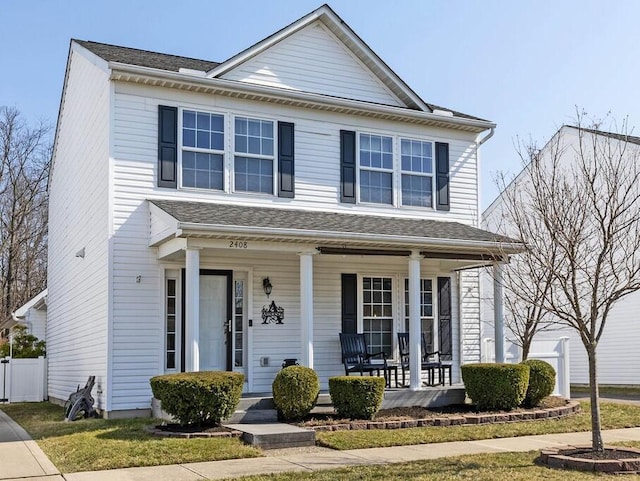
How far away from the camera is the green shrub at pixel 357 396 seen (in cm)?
1168

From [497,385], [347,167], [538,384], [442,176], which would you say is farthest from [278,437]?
[442,176]

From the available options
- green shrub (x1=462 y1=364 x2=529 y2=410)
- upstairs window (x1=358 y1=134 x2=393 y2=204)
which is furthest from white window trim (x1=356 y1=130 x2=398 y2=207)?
green shrub (x1=462 y1=364 x2=529 y2=410)

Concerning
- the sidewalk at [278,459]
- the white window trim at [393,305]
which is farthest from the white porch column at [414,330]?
the sidewalk at [278,459]

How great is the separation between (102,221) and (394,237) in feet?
16.9

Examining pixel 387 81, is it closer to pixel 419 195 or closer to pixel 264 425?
pixel 419 195

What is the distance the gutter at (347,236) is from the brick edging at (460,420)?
8.92ft

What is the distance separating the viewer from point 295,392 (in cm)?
1141

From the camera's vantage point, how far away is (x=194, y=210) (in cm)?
1272

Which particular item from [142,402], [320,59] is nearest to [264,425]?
[142,402]

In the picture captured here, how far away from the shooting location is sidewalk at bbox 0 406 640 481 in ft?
26.6

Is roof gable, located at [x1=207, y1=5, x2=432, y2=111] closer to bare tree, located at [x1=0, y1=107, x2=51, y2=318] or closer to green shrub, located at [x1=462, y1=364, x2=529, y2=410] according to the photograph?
green shrub, located at [x1=462, y1=364, x2=529, y2=410]

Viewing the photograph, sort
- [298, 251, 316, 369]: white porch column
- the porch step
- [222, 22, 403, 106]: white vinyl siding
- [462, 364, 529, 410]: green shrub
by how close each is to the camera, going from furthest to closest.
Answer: [222, 22, 403, 106]: white vinyl siding → [462, 364, 529, 410]: green shrub → [298, 251, 316, 369]: white porch column → the porch step

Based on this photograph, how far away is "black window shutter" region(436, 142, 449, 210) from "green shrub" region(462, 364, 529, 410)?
13.8 ft

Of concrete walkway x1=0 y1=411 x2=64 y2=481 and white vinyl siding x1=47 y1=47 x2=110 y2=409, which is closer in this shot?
concrete walkway x1=0 y1=411 x2=64 y2=481
